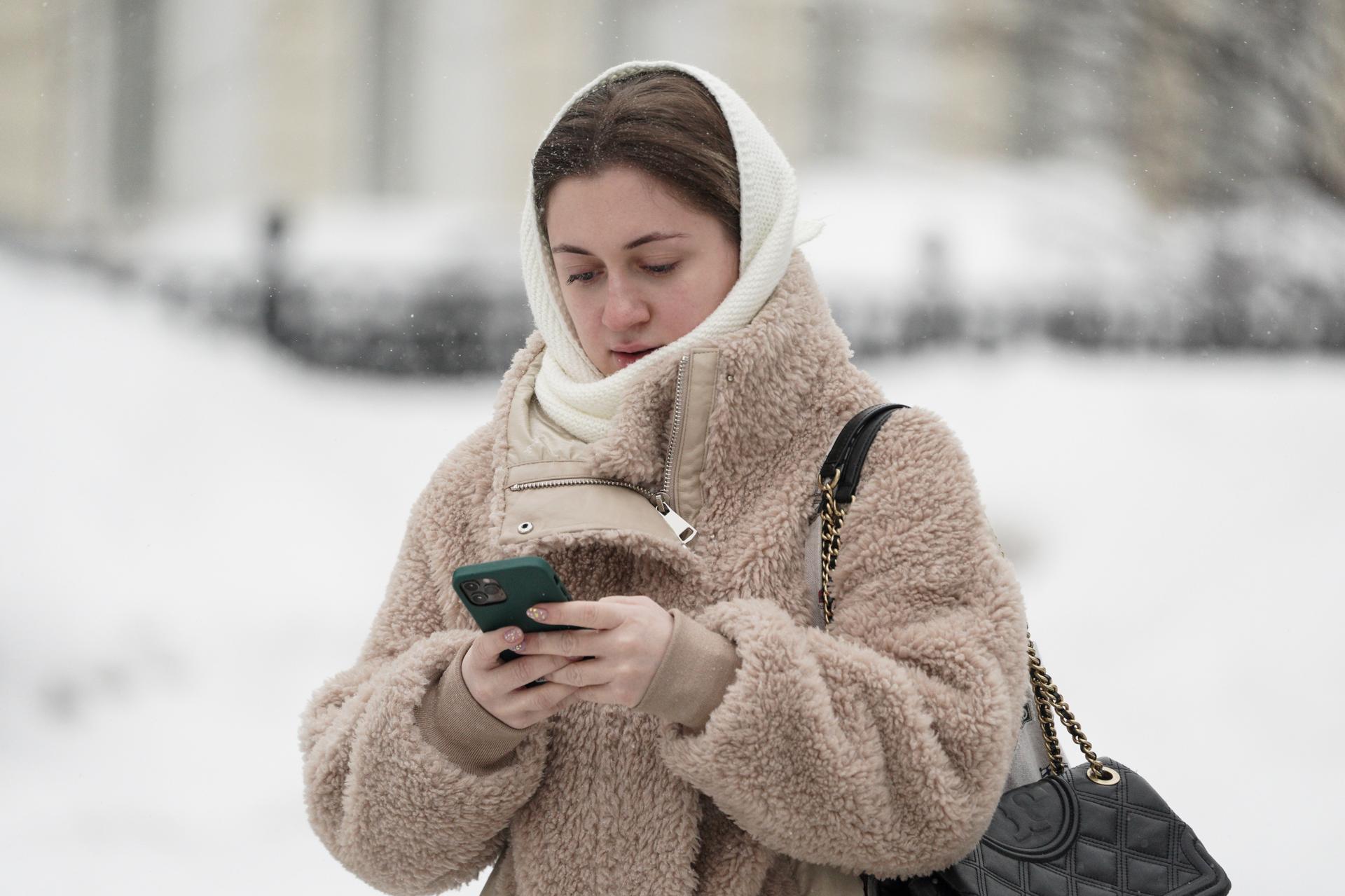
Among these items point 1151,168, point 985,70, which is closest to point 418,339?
point 985,70

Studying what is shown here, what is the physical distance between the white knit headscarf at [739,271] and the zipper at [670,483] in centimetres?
4

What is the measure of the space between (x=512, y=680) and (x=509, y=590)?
0.37ft

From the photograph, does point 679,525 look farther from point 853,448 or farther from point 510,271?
point 510,271

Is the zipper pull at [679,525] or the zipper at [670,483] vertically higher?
the zipper at [670,483]

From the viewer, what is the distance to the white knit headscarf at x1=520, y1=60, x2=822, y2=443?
1.21 meters

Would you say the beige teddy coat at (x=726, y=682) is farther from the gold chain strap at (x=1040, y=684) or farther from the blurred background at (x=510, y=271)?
the blurred background at (x=510, y=271)

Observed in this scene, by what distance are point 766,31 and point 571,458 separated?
460cm

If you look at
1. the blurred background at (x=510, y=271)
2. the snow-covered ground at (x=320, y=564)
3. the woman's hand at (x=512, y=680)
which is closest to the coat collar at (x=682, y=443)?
the woman's hand at (x=512, y=680)

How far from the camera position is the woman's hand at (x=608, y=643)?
39.0 inches

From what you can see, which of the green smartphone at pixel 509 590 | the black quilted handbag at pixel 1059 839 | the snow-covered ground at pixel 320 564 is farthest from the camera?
the snow-covered ground at pixel 320 564

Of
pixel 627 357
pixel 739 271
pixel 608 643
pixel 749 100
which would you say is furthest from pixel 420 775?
pixel 749 100

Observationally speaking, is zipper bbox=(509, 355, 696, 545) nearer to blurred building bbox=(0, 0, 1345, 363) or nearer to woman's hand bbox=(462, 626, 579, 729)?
woman's hand bbox=(462, 626, 579, 729)

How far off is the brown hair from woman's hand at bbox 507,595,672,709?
43 centimetres

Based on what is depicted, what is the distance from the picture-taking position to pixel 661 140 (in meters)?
1.21
